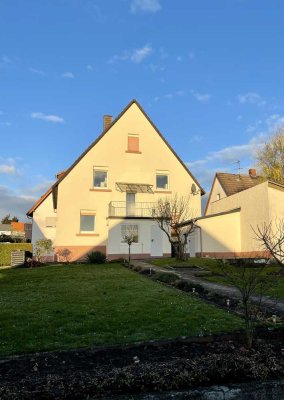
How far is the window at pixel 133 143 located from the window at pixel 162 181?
9.76 feet

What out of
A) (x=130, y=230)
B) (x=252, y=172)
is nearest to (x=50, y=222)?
(x=130, y=230)

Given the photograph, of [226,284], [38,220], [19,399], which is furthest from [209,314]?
[38,220]

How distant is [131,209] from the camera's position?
31.4 meters

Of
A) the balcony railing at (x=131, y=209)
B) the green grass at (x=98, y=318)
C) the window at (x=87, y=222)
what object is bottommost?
the green grass at (x=98, y=318)

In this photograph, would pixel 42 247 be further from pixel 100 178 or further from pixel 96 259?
pixel 100 178

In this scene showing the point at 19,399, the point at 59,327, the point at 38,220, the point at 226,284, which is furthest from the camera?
the point at 38,220

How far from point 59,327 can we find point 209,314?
276cm

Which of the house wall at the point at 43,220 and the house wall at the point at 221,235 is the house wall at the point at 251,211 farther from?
the house wall at the point at 43,220

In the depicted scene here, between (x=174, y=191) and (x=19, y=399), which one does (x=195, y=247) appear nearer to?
(x=174, y=191)

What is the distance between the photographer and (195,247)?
103 feet

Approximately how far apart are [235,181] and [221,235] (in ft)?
44.0

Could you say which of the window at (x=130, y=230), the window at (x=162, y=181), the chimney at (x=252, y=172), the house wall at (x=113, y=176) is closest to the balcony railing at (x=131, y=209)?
the house wall at (x=113, y=176)

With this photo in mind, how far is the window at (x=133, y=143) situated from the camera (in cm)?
3175

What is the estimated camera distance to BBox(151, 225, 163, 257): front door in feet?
100
